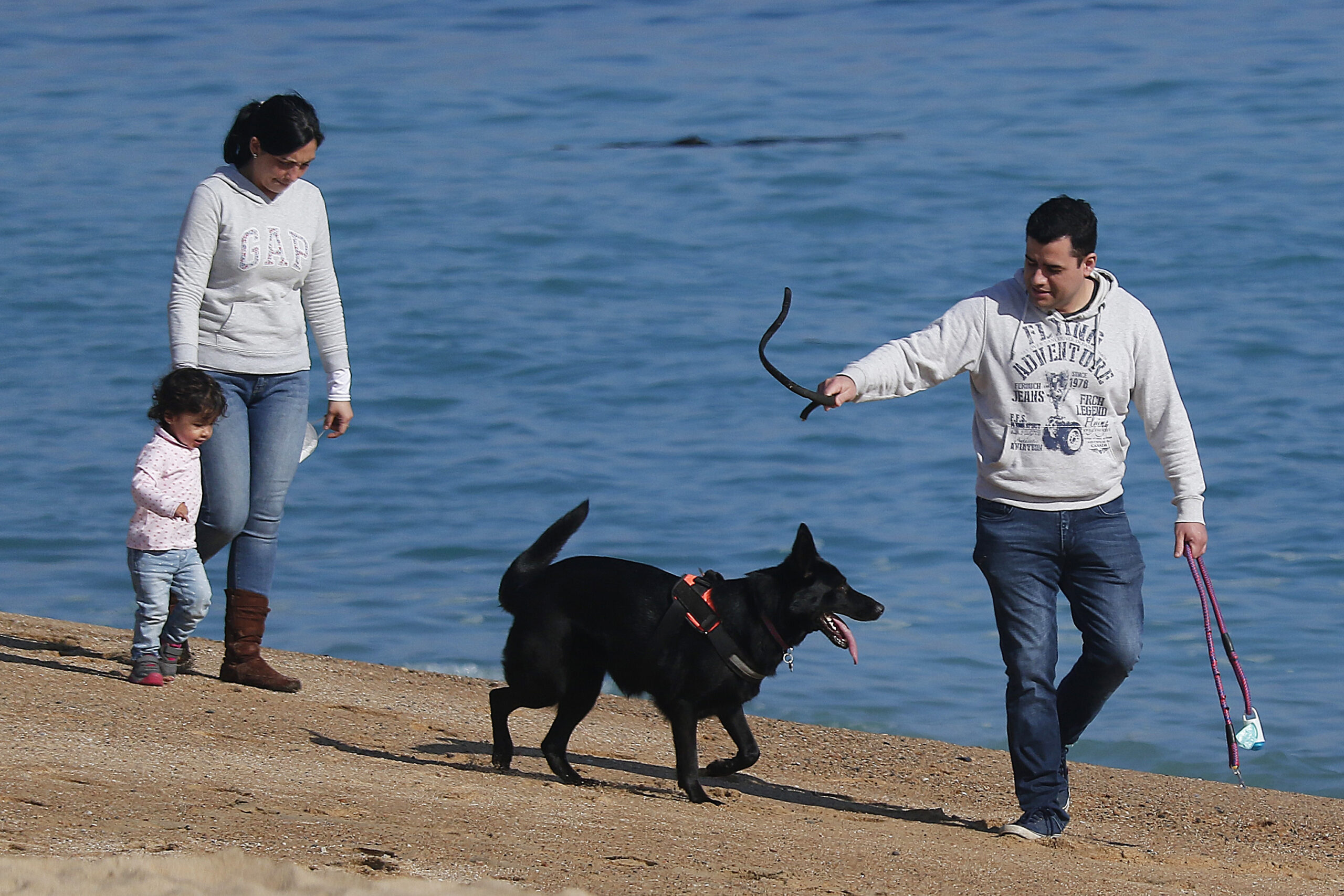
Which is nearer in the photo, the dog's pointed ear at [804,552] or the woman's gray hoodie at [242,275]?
the dog's pointed ear at [804,552]

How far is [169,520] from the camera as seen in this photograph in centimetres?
521

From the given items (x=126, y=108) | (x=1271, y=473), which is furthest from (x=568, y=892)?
(x=126, y=108)

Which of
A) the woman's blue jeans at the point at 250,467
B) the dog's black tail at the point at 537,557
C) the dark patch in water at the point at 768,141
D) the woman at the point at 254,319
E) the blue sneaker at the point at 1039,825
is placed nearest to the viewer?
the blue sneaker at the point at 1039,825

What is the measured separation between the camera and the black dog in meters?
4.81

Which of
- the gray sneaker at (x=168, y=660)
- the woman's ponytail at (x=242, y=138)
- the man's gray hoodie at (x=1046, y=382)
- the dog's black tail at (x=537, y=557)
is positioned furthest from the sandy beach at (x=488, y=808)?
the woman's ponytail at (x=242, y=138)

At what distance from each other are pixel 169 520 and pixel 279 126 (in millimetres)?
1306

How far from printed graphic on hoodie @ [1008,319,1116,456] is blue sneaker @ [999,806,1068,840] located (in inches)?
40.2

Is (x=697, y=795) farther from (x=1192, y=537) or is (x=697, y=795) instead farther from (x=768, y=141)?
(x=768, y=141)

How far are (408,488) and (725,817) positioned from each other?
6797mm

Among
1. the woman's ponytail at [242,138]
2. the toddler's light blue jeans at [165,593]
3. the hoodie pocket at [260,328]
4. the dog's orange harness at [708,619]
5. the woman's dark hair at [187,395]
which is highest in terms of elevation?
the woman's ponytail at [242,138]

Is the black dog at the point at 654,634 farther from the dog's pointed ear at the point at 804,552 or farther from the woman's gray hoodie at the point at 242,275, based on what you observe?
the woman's gray hoodie at the point at 242,275

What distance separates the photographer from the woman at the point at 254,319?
5.19m

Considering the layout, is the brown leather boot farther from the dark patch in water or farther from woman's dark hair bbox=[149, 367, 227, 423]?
the dark patch in water

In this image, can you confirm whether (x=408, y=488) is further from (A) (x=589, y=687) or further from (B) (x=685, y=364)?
(A) (x=589, y=687)
